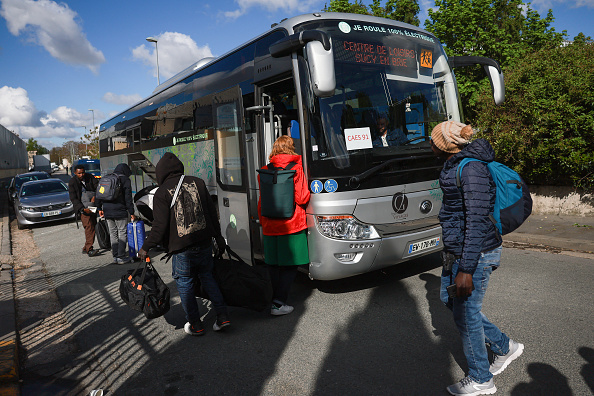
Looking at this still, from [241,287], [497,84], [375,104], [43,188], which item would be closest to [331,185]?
[375,104]

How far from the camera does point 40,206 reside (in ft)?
45.4

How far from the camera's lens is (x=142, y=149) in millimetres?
10211

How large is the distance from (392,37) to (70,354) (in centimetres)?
496

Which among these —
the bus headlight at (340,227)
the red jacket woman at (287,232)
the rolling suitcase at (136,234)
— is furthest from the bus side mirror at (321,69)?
the rolling suitcase at (136,234)

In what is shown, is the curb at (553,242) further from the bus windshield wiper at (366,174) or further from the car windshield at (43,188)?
the car windshield at (43,188)

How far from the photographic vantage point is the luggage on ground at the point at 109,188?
7.35 m

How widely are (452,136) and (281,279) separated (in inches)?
102

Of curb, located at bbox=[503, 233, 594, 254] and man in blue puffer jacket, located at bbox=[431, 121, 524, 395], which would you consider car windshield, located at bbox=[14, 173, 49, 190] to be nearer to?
curb, located at bbox=[503, 233, 594, 254]

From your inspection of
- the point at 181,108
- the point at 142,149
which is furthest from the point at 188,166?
the point at 142,149

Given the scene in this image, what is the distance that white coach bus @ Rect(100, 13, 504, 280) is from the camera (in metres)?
4.58

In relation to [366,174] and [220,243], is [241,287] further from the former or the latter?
[366,174]

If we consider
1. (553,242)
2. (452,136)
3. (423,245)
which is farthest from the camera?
(553,242)

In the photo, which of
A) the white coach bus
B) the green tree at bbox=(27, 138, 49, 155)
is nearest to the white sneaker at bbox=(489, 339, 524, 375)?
the white coach bus

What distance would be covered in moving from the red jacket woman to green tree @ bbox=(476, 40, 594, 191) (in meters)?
6.91
